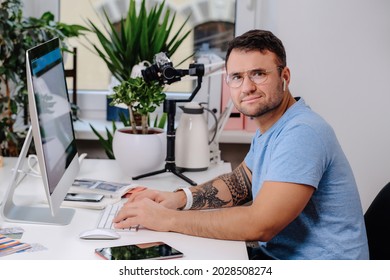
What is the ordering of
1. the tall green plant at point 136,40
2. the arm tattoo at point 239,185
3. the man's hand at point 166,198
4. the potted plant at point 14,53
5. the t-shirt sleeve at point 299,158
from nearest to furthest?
the t-shirt sleeve at point 299,158 < the man's hand at point 166,198 < the arm tattoo at point 239,185 < the potted plant at point 14,53 < the tall green plant at point 136,40

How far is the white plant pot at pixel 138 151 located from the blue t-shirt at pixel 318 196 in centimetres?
61

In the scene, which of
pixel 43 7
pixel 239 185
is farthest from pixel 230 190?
pixel 43 7

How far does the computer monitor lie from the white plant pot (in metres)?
0.30

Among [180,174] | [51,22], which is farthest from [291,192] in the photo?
[51,22]

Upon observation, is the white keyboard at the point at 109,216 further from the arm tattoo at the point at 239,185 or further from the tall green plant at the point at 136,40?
the tall green plant at the point at 136,40

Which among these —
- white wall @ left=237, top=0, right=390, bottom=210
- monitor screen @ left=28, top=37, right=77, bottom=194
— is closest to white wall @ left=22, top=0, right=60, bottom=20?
white wall @ left=237, top=0, right=390, bottom=210

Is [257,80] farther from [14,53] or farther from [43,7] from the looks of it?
[43,7]

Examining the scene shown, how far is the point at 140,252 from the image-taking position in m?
1.39

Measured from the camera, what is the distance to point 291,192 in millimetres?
1459

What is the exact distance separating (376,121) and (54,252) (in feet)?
5.80

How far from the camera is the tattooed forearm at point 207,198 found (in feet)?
5.86

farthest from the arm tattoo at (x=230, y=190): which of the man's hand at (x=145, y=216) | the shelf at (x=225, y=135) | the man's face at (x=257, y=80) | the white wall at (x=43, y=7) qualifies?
the white wall at (x=43, y=7)

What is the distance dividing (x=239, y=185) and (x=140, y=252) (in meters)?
Answer: 0.60
